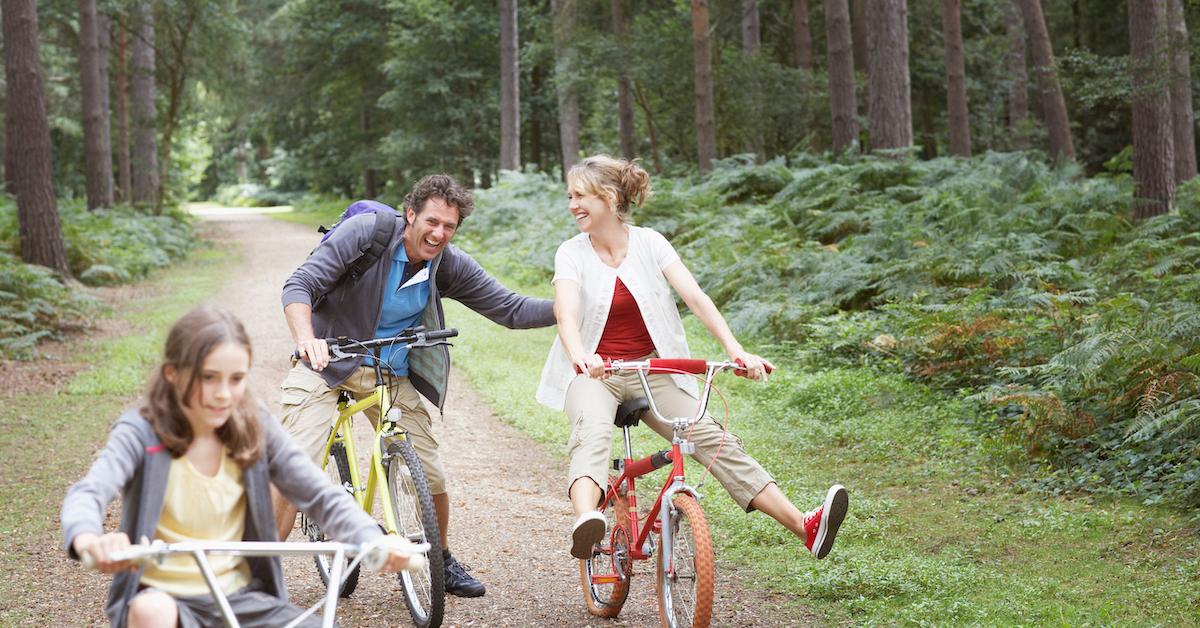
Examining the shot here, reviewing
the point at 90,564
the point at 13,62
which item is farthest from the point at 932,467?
the point at 13,62

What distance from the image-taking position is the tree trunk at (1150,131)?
40.1 ft

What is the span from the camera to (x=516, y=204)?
78.5 ft

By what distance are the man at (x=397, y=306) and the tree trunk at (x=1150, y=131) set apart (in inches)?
368

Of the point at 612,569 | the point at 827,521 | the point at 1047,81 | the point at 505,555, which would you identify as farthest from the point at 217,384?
the point at 1047,81

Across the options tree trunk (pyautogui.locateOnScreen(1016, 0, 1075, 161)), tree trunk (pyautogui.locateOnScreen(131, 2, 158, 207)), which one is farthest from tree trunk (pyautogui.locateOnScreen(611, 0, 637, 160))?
tree trunk (pyautogui.locateOnScreen(131, 2, 158, 207))

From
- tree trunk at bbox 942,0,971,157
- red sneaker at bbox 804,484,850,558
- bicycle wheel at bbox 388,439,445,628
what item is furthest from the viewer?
tree trunk at bbox 942,0,971,157

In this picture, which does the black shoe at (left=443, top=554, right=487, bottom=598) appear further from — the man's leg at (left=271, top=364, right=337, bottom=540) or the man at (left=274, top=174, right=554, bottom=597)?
the man's leg at (left=271, top=364, right=337, bottom=540)

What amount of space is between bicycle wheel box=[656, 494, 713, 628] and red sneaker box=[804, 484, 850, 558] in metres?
0.47

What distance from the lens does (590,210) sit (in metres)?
4.95

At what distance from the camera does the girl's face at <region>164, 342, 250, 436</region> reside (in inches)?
112

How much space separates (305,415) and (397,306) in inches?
25.9

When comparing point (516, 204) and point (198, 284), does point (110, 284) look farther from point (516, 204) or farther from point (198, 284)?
point (516, 204)

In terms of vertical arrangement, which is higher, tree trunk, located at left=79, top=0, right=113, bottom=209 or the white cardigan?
tree trunk, located at left=79, top=0, right=113, bottom=209

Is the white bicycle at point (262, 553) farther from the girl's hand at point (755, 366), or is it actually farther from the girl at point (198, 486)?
the girl's hand at point (755, 366)
